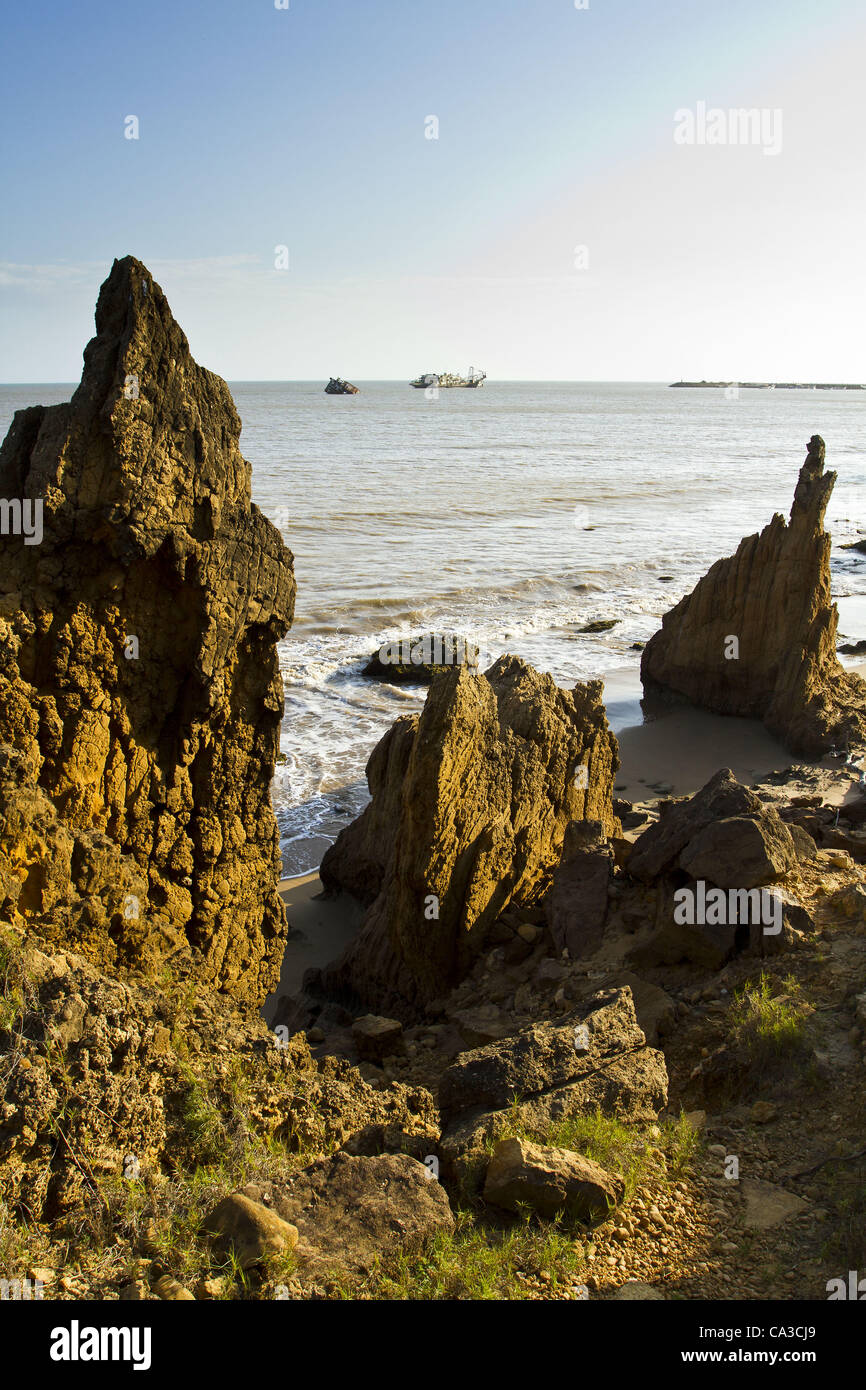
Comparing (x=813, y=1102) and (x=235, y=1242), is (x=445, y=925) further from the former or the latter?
(x=235, y=1242)

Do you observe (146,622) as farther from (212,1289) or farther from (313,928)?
(313,928)

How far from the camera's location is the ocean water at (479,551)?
52.5ft

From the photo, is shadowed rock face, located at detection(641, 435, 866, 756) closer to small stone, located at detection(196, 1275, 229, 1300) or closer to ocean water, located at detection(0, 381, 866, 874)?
ocean water, located at detection(0, 381, 866, 874)

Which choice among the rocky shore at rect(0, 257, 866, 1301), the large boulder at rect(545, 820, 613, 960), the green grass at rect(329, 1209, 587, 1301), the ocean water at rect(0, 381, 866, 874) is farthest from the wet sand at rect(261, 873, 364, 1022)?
the green grass at rect(329, 1209, 587, 1301)

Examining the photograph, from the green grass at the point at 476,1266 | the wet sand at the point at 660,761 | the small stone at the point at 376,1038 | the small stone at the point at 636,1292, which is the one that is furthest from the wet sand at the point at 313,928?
the small stone at the point at 636,1292

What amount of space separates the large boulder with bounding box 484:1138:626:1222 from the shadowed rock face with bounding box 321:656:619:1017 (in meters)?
3.15

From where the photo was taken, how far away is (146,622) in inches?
211

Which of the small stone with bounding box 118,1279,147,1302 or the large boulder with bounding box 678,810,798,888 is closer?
the small stone with bounding box 118,1279,147,1302

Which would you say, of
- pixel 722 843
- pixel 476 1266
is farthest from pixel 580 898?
pixel 476 1266

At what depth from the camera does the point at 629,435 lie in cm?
9156

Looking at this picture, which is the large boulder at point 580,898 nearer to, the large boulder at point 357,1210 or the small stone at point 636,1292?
the large boulder at point 357,1210

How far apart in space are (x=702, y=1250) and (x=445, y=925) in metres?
3.57

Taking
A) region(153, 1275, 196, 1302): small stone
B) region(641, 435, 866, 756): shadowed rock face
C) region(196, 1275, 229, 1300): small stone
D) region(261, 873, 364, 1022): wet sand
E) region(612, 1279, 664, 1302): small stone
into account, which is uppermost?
region(641, 435, 866, 756): shadowed rock face

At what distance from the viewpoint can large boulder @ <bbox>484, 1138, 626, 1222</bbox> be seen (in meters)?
4.12
